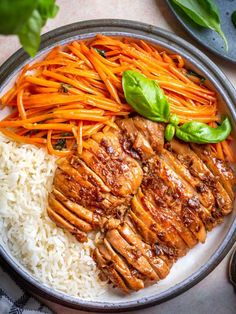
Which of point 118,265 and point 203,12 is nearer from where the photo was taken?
point 118,265

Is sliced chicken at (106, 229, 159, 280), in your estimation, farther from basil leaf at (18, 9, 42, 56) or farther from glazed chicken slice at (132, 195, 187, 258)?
basil leaf at (18, 9, 42, 56)

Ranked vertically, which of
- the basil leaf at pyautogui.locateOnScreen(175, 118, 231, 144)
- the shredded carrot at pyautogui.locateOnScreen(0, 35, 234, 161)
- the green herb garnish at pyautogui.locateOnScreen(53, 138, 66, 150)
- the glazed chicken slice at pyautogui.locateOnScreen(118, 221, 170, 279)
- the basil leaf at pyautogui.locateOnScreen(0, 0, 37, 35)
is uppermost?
the basil leaf at pyautogui.locateOnScreen(0, 0, 37, 35)

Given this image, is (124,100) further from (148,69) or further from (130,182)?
(130,182)

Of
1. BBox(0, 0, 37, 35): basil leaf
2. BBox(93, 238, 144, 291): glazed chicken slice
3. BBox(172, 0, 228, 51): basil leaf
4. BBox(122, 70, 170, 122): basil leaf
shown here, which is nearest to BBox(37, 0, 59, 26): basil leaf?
A: BBox(0, 0, 37, 35): basil leaf

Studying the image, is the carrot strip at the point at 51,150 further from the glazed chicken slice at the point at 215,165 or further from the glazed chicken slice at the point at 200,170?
the glazed chicken slice at the point at 215,165

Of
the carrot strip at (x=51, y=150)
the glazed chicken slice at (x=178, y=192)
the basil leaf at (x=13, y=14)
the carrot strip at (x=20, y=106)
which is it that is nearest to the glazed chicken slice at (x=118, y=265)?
the glazed chicken slice at (x=178, y=192)

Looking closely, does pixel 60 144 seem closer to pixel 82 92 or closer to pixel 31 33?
pixel 82 92

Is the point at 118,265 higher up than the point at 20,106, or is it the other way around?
the point at 20,106

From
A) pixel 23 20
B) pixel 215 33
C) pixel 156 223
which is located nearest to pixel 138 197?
pixel 156 223
